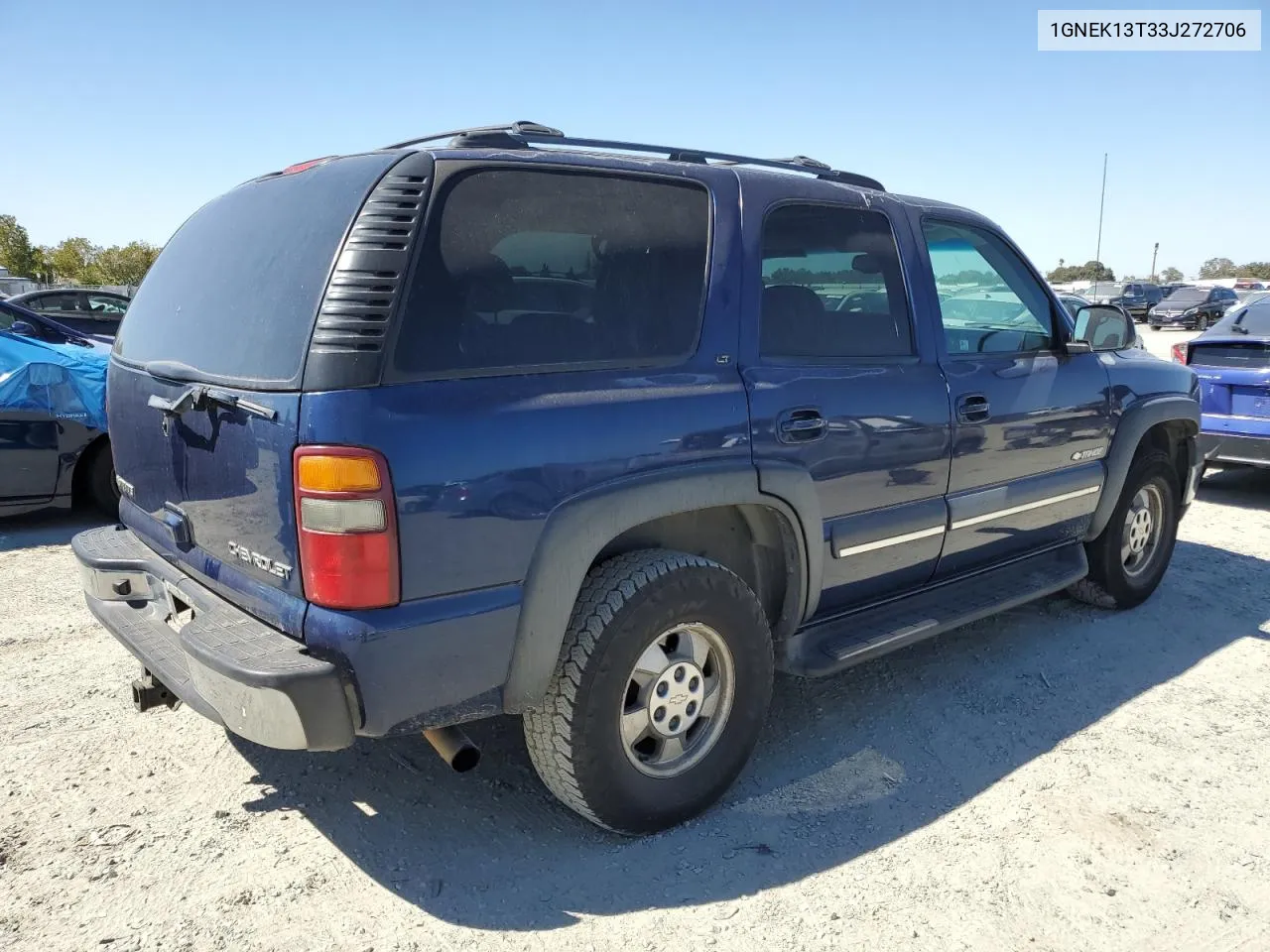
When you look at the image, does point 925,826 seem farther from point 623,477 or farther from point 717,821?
point 623,477

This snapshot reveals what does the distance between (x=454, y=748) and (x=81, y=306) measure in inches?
478

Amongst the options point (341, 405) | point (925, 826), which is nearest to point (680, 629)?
point (925, 826)

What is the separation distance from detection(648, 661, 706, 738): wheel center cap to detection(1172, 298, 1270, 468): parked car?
5.90 meters

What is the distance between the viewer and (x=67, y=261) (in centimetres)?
4822

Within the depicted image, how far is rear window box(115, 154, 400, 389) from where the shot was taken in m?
2.26

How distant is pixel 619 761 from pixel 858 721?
1307 mm

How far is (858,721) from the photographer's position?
11.6 feet

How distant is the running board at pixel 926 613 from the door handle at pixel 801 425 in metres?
0.71

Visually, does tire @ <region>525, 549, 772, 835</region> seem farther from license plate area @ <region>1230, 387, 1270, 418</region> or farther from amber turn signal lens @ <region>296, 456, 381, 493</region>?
license plate area @ <region>1230, 387, 1270, 418</region>

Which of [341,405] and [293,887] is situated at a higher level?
[341,405]

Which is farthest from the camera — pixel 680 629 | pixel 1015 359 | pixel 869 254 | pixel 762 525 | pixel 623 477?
pixel 1015 359

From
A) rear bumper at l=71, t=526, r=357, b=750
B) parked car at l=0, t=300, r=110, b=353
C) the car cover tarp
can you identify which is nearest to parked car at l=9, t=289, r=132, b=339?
parked car at l=0, t=300, r=110, b=353

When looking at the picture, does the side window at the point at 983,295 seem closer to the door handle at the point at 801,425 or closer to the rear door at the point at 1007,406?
the rear door at the point at 1007,406

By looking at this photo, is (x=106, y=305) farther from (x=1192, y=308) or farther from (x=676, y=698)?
(x=1192, y=308)
